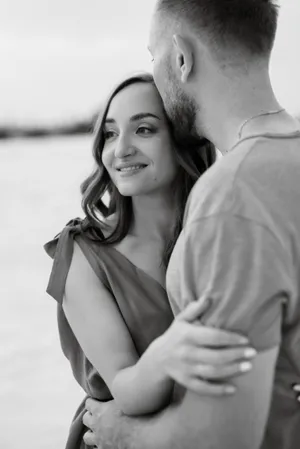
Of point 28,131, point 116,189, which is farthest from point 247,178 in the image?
point 28,131

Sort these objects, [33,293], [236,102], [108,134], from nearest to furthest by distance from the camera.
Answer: [236,102], [108,134], [33,293]

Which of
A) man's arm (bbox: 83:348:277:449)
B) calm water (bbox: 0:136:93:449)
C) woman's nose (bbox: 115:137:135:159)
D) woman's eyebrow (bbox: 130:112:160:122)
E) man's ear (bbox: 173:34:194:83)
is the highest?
man's ear (bbox: 173:34:194:83)

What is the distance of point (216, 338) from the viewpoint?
1.09 metres

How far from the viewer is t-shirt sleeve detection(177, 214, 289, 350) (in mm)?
1076

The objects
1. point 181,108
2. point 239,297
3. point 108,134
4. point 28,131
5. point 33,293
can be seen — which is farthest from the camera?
point 28,131

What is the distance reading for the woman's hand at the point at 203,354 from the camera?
3.57 ft

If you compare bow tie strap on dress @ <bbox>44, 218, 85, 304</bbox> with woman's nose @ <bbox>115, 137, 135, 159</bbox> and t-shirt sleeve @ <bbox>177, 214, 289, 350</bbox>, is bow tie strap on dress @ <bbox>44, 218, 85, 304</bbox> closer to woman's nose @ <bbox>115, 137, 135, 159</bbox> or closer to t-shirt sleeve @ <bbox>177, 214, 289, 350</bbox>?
woman's nose @ <bbox>115, 137, 135, 159</bbox>

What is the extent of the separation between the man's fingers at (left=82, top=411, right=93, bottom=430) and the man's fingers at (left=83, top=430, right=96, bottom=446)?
0.02 m

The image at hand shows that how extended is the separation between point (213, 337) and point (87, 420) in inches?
24.3

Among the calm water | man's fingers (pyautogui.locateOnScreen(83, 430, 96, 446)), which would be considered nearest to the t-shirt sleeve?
man's fingers (pyautogui.locateOnScreen(83, 430, 96, 446))

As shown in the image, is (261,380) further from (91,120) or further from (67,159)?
(67,159)

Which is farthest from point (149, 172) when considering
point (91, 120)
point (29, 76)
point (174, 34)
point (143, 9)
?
point (29, 76)

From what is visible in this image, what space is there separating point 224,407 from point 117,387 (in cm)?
37

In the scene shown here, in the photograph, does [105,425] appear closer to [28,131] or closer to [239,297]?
[239,297]
